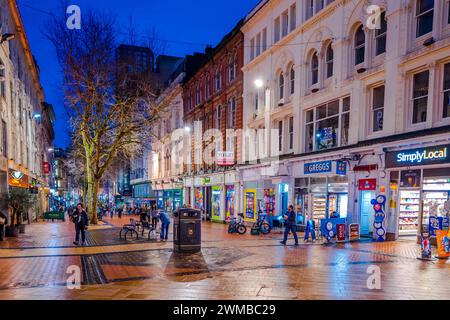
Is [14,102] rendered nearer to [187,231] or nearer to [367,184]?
[187,231]

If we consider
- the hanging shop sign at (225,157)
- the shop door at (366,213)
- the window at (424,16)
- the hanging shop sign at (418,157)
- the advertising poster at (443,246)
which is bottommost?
the advertising poster at (443,246)

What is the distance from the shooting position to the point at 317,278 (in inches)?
294

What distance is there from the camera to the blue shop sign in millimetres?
15984

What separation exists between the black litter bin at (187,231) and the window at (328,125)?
864 cm

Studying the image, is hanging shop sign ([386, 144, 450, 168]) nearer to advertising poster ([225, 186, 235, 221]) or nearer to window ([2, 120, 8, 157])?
advertising poster ([225, 186, 235, 221])

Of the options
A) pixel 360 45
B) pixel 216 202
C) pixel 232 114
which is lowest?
pixel 216 202

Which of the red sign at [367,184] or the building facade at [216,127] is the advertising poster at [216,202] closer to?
the building facade at [216,127]

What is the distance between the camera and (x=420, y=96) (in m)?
12.5

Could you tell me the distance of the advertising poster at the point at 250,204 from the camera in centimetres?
2233

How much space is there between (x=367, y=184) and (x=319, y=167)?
289 centimetres

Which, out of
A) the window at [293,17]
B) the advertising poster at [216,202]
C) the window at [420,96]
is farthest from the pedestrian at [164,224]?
the advertising poster at [216,202]

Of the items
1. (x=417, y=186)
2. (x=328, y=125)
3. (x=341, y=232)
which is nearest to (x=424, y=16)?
(x=328, y=125)
